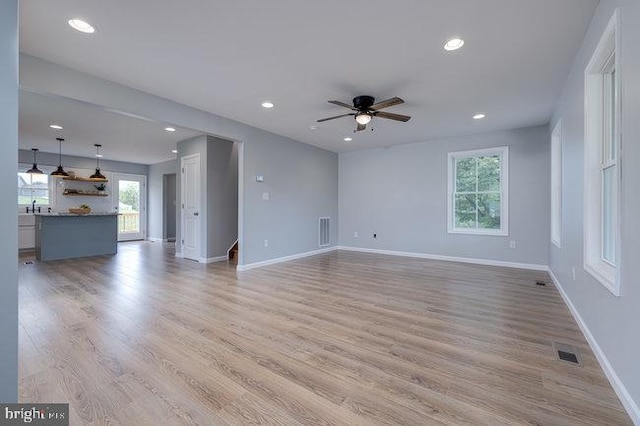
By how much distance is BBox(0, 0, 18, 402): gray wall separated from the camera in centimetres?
126

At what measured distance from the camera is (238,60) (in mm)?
2930

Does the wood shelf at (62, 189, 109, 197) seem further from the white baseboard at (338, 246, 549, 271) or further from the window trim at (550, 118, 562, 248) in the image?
the window trim at (550, 118, 562, 248)

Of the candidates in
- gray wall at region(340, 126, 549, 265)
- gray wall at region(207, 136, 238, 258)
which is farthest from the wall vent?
gray wall at region(207, 136, 238, 258)

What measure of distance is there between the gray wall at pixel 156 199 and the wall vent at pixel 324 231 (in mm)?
5459

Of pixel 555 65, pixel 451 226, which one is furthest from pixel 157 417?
pixel 451 226

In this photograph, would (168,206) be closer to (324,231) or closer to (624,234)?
(324,231)

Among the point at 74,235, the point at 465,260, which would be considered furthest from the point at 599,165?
the point at 74,235

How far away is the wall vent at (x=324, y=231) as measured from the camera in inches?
279

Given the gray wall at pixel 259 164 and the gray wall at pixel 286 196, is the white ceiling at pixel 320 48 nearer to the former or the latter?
the gray wall at pixel 259 164

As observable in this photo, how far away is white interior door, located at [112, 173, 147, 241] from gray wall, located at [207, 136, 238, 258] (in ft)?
17.2

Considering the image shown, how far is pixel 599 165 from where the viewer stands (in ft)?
7.74

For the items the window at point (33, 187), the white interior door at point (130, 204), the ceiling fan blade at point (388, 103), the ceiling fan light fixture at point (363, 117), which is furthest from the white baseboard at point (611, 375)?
the window at point (33, 187)

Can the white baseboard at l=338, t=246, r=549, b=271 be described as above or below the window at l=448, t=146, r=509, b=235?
below

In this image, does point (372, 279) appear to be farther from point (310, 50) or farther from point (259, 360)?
point (310, 50)
